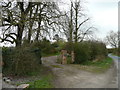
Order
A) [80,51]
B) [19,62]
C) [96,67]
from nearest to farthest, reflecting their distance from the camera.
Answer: [19,62] → [96,67] → [80,51]

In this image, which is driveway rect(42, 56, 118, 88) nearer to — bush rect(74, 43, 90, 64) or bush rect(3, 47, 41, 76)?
bush rect(3, 47, 41, 76)

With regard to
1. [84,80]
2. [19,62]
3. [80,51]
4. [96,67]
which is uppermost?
[80,51]

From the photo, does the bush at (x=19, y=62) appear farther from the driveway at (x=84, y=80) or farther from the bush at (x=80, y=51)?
the bush at (x=80, y=51)

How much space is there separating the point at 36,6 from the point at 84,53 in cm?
621

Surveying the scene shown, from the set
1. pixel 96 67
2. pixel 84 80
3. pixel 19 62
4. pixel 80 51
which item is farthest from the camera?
pixel 80 51

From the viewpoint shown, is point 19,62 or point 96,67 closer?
point 19,62

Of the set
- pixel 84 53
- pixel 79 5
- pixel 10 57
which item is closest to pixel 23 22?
pixel 10 57

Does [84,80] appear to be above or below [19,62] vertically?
below

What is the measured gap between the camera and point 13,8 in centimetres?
802

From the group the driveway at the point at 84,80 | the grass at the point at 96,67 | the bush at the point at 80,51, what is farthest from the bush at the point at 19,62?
the bush at the point at 80,51

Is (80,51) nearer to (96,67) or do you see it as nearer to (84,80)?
(96,67)

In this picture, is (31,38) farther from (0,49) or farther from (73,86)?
(73,86)

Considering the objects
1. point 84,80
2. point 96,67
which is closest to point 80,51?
point 96,67

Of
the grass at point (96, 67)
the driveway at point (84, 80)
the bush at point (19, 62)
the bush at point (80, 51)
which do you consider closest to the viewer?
the driveway at point (84, 80)
